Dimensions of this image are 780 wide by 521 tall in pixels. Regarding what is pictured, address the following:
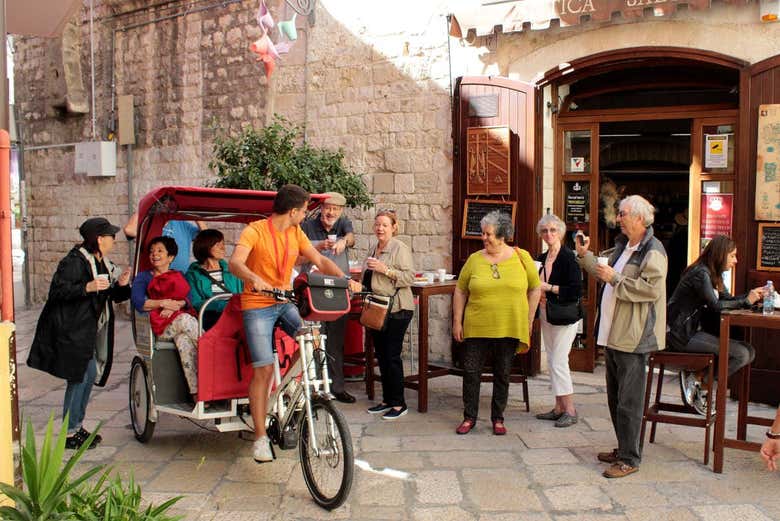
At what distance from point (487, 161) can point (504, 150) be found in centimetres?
20

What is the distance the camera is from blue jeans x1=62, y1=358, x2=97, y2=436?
5379 millimetres

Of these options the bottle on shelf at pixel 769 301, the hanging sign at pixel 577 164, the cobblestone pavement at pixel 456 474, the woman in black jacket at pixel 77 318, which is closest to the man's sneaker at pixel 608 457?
the cobblestone pavement at pixel 456 474

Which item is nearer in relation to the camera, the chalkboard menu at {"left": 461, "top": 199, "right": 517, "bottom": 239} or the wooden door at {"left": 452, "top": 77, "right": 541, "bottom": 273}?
the wooden door at {"left": 452, "top": 77, "right": 541, "bottom": 273}

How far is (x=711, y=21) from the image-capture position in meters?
6.93

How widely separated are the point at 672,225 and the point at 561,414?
4.55 metres

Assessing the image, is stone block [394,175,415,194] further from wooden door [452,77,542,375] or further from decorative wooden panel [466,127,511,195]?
decorative wooden panel [466,127,511,195]

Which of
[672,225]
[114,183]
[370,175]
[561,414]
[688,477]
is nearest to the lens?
[688,477]

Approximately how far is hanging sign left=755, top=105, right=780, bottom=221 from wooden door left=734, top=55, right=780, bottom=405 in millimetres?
50

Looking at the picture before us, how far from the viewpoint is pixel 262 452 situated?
4.70 metres

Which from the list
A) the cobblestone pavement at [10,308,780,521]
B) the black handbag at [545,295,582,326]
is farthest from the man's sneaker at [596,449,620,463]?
the black handbag at [545,295,582,326]

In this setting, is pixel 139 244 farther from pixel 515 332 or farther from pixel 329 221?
pixel 515 332

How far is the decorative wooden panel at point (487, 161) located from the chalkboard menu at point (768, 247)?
2264 millimetres

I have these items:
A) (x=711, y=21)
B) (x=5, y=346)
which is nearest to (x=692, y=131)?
(x=711, y=21)

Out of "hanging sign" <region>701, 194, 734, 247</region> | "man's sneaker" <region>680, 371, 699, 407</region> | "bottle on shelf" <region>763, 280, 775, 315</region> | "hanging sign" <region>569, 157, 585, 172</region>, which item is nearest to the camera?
"bottle on shelf" <region>763, 280, 775, 315</region>
